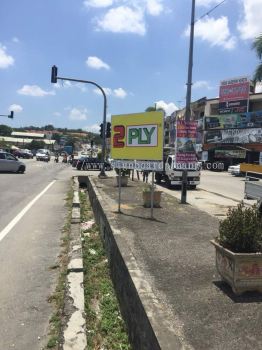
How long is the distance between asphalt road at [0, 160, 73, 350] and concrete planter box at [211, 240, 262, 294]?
6.88ft

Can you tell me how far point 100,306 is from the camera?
235 inches

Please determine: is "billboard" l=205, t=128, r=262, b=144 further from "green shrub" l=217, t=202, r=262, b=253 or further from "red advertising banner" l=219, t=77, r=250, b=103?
"green shrub" l=217, t=202, r=262, b=253

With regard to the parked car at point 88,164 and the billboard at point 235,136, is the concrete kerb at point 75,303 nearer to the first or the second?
→ the parked car at point 88,164

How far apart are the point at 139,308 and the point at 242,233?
1.36m

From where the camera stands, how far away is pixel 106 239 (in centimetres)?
871

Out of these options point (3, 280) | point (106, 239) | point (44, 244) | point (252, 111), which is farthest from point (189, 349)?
point (252, 111)

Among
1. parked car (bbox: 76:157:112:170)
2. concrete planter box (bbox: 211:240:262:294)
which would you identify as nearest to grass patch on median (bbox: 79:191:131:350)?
concrete planter box (bbox: 211:240:262:294)

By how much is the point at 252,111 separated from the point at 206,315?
203 ft

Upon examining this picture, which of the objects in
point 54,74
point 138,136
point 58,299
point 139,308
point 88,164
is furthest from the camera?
point 88,164

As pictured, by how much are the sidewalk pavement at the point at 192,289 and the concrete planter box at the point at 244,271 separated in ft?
0.33

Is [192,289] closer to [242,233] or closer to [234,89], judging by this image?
[242,233]

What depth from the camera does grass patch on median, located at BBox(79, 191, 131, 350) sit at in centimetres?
488

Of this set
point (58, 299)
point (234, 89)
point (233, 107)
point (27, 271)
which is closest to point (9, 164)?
point (27, 271)

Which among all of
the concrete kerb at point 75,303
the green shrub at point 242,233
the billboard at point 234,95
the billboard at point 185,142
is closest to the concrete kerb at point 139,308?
the concrete kerb at point 75,303
